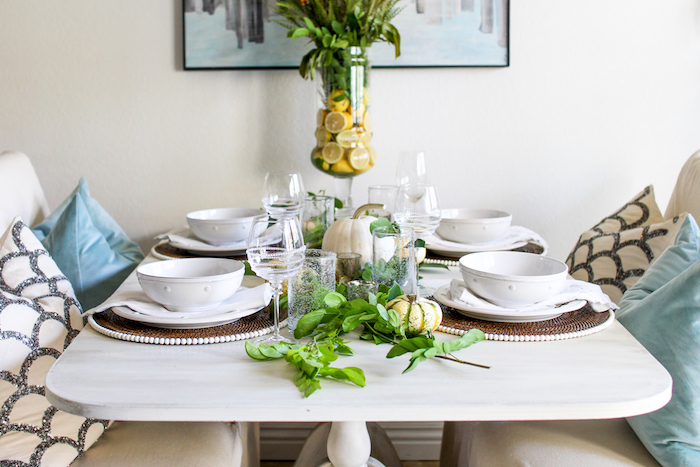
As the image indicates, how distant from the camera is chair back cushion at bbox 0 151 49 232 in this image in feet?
5.42

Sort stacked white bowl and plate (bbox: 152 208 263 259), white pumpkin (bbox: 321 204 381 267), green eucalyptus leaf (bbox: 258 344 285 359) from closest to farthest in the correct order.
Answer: green eucalyptus leaf (bbox: 258 344 285 359) < white pumpkin (bbox: 321 204 381 267) < stacked white bowl and plate (bbox: 152 208 263 259)

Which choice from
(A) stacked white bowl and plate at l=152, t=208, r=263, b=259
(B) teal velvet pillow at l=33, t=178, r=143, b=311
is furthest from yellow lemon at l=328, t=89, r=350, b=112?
(B) teal velvet pillow at l=33, t=178, r=143, b=311

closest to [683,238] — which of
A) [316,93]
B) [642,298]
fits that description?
[642,298]

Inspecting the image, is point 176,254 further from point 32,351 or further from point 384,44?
point 384,44

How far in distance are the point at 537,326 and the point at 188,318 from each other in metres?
0.61

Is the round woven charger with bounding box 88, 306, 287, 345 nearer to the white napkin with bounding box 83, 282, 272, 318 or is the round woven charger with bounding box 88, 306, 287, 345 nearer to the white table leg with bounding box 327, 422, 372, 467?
the white napkin with bounding box 83, 282, 272, 318

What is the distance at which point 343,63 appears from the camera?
1.79 metres

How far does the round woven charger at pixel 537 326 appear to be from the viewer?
0.99 meters

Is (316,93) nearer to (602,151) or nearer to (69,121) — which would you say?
(69,121)

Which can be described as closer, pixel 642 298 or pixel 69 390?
pixel 69 390

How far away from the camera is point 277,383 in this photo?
0.83 meters

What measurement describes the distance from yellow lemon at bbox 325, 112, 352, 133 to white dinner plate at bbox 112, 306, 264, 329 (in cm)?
87

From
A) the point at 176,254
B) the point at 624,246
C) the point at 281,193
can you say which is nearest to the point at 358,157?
the point at 281,193

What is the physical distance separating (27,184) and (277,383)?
1.39 m
